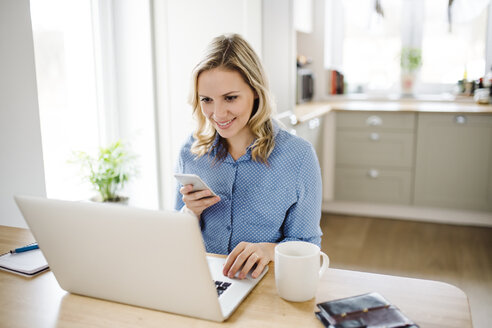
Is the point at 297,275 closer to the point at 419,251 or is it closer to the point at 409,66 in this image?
the point at 419,251

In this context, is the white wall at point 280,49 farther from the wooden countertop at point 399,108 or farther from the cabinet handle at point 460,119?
the cabinet handle at point 460,119

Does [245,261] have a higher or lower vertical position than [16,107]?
lower

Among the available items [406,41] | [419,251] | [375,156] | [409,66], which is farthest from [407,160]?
[406,41]

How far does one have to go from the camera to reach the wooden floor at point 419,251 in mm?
2535

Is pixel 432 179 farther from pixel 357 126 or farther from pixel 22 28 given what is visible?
pixel 22 28

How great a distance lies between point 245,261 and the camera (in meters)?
1.03

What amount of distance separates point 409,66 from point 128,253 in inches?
148

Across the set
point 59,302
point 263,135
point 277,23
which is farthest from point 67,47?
point 59,302

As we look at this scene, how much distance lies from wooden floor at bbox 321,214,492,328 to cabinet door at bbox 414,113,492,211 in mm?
230

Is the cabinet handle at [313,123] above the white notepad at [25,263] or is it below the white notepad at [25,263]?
above

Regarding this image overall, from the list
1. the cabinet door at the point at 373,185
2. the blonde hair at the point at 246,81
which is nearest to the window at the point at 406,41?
the cabinet door at the point at 373,185

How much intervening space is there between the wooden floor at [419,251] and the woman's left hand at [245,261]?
151 cm

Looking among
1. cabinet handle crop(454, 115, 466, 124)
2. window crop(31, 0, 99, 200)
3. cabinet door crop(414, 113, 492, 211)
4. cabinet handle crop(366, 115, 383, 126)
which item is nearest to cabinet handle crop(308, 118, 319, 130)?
cabinet handle crop(366, 115, 383, 126)

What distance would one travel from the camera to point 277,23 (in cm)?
279
